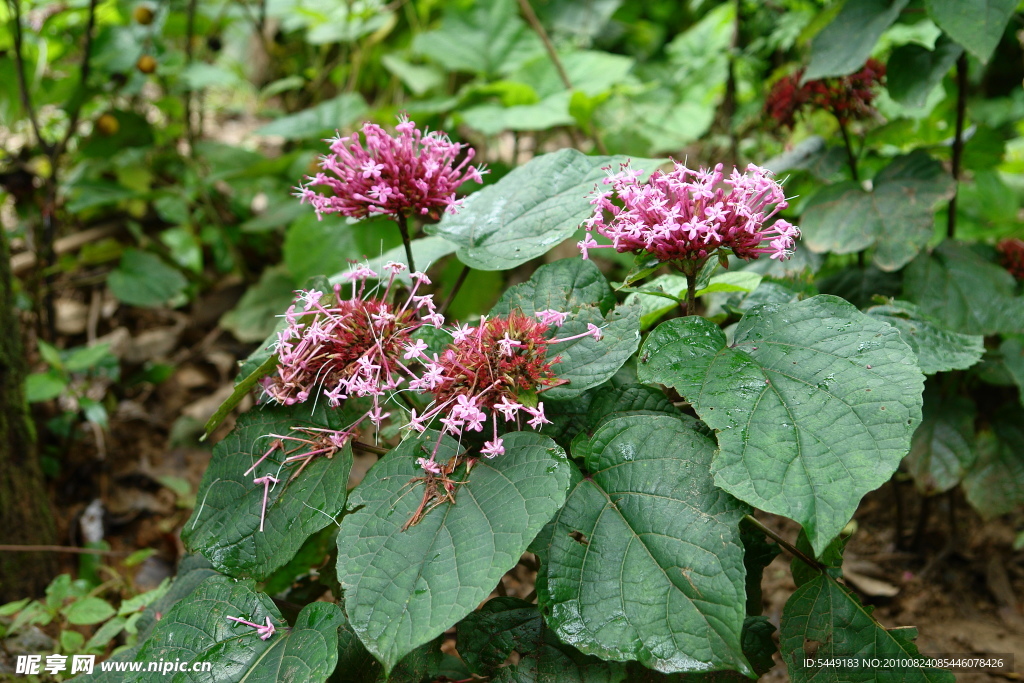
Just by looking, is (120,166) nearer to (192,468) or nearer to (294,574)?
(192,468)

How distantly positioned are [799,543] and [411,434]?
2.59ft

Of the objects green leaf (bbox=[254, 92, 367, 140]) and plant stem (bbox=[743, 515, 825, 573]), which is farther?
green leaf (bbox=[254, 92, 367, 140])

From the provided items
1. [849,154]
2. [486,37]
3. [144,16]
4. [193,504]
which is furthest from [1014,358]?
[144,16]

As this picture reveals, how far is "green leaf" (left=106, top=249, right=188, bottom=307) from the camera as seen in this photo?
315 centimetres

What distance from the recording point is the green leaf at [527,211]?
1322 millimetres

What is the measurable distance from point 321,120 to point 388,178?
2103mm

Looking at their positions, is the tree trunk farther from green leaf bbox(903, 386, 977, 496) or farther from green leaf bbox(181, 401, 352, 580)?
green leaf bbox(903, 386, 977, 496)

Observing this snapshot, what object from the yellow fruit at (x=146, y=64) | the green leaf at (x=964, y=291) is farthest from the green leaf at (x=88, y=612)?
the yellow fruit at (x=146, y=64)

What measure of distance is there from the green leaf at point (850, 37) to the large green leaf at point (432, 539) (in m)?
1.42

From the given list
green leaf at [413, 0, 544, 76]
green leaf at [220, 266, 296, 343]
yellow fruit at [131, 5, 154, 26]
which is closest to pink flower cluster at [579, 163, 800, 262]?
green leaf at [220, 266, 296, 343]

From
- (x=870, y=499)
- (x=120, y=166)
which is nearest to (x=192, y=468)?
(x=120, y=166)

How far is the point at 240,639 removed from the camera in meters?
1.22

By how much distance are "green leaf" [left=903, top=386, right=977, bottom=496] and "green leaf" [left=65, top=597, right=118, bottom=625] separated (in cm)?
224

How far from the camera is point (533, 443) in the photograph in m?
1.13
